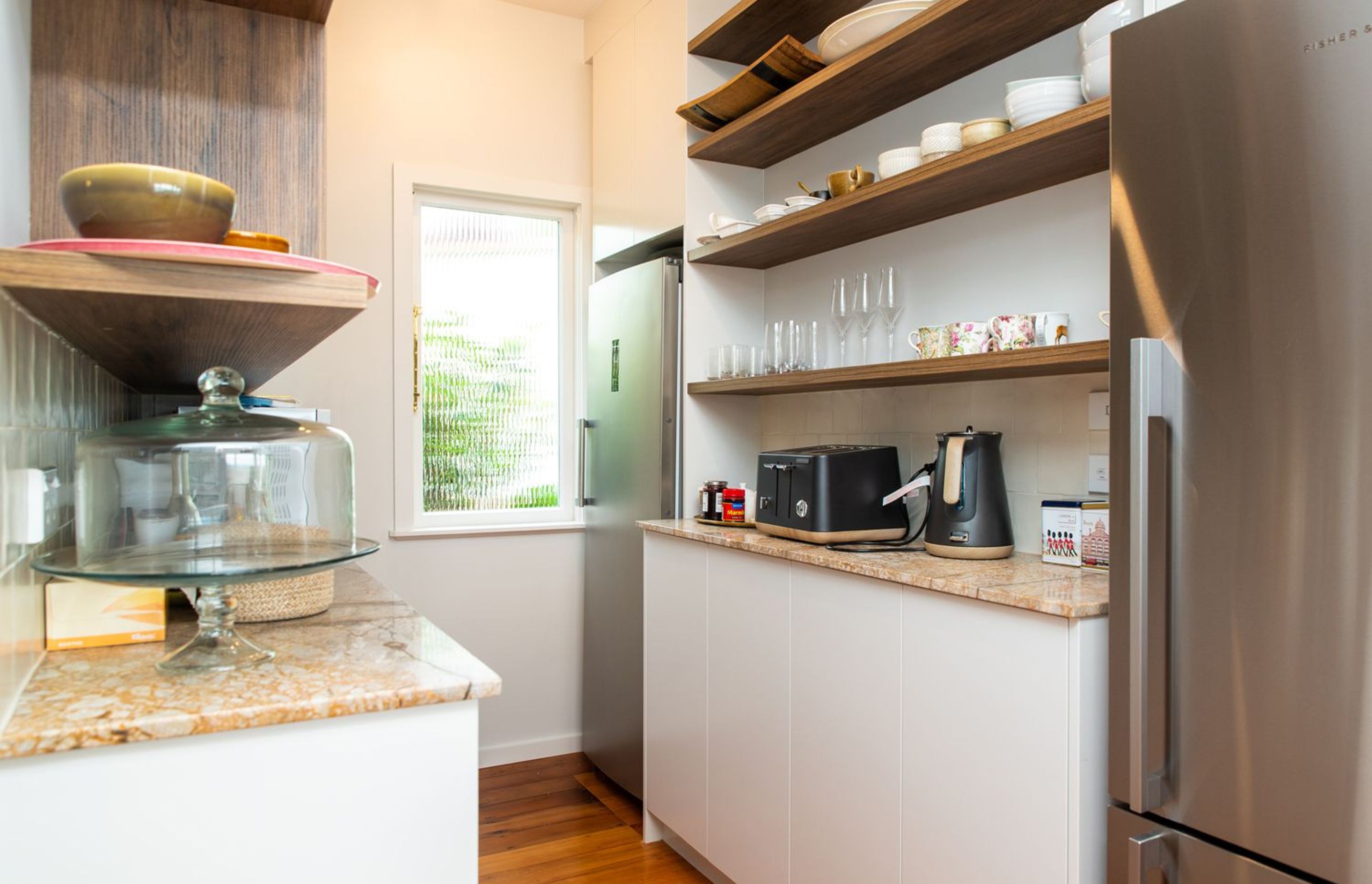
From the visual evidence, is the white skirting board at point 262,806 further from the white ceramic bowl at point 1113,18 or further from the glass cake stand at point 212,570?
the white ceramic bowl at point 1113,18

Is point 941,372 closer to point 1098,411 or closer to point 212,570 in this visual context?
point 1098,411

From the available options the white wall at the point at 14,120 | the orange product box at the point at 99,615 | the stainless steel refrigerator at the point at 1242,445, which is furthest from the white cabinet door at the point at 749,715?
the white wall at the point at 14,120

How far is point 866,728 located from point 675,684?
2.91 feet

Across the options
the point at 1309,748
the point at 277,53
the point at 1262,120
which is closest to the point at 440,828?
the point at 1309,748

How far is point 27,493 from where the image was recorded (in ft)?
3.20

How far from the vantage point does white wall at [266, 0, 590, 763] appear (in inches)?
123

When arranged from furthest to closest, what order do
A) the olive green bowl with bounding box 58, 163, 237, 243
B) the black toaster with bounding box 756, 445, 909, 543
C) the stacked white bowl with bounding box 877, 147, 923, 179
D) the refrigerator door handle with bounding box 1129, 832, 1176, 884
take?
the black toaster with bounding box 756, 445, 909, 543
the stacked white bowl with bounding box 877, 147, 923, 179
the refrigerator door handle with bounding box 1129, 832, 1176, 884
the olive green bowl with bounding box 58, 163, 237, 243

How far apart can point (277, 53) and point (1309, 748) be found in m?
1.79

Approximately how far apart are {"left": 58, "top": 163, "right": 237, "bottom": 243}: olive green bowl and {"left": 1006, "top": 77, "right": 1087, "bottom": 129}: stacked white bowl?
1.42 metres

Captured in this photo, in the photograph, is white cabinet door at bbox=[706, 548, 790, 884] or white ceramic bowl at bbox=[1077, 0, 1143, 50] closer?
white ceramic bowl at bbox=[1077, 0, 1143, 50]

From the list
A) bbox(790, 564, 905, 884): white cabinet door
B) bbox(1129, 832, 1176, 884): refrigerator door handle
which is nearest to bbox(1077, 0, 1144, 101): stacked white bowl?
bbox(790, 564, 905, 884): white cabinet door

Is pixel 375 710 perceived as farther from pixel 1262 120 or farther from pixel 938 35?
→ pixel 938 35

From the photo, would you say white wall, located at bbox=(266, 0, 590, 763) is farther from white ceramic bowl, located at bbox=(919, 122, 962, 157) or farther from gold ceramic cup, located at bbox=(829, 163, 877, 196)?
white ceramic bowl, located at bbox=(919, 122, 962, 157)

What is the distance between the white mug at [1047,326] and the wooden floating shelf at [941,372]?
7cm
